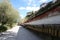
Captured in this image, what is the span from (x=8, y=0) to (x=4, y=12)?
5153 millimetres

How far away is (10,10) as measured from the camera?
3547 centimetres

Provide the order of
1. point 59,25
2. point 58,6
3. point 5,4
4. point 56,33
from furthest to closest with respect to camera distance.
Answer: point 5,4 < point 56,33 < point 58,6 < point 59,25

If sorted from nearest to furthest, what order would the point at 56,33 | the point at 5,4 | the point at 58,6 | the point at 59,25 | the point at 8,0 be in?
the point at 59,25 < the point at 58,6 < the point at 56,33 < the point at 5,4 < the point at 8,0

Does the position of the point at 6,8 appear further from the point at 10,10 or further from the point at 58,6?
the point at 58,6

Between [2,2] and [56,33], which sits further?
[2,2]

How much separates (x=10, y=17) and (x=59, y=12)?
98.0ft

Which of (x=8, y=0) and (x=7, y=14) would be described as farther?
(x=8, y=0)

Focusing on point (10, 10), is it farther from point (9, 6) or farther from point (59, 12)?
point (59, 12)

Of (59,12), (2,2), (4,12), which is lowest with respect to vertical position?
(59,12)

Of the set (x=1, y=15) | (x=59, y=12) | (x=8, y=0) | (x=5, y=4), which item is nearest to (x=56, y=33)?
(x=59, y=12)

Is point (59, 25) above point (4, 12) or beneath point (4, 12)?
beneath

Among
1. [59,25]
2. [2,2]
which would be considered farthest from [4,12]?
[59,25]

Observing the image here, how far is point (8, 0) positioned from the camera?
3722cm

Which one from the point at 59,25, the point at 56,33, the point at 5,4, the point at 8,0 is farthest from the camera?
the point at 8,0
